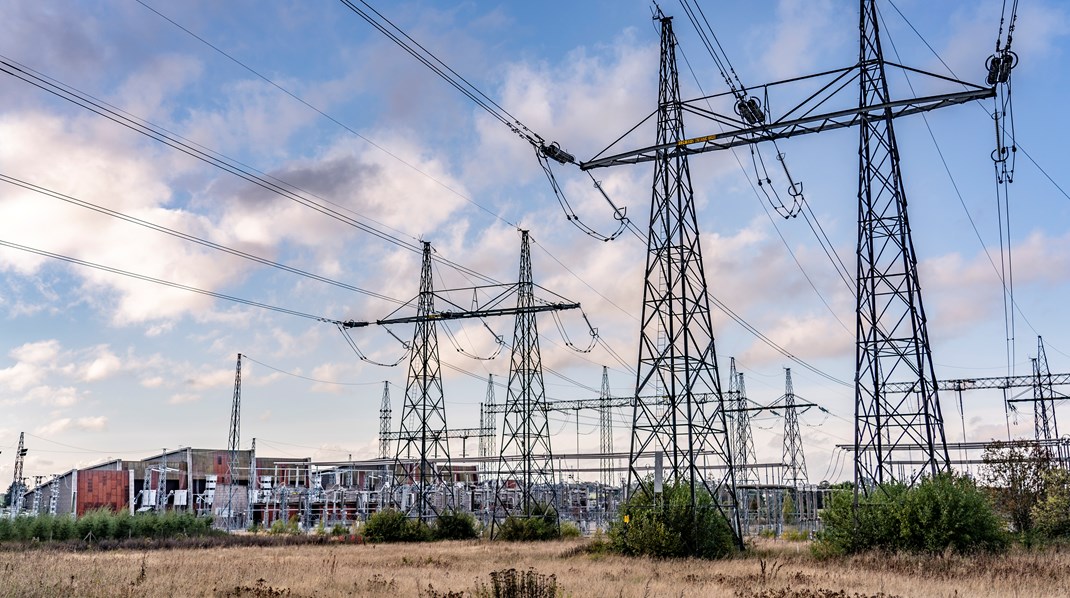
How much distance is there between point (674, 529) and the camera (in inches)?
1043

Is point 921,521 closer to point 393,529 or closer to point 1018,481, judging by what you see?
point 1018,481

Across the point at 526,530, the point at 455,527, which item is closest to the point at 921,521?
the point at 526,530

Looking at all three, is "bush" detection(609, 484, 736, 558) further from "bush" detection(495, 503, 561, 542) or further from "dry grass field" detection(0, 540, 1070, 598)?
"bush" detection(495, 503, 561, 542)

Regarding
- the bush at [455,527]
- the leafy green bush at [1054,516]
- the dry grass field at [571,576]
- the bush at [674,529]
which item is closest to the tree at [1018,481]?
the leafy green bush at [1054,516]

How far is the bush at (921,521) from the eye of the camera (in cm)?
2462

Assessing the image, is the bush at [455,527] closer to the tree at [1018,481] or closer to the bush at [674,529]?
the bush at [674,529]

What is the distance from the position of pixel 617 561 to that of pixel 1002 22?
60.7 feet

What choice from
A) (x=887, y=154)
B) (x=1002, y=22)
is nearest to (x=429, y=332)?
(x=887, y=154)

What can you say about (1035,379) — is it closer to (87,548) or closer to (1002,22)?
(1002,22)

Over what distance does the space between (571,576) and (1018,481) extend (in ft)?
83.8

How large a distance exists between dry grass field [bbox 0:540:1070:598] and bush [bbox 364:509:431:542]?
12129 mm

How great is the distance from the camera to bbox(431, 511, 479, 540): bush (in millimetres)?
43344

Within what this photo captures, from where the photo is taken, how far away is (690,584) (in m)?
19.1

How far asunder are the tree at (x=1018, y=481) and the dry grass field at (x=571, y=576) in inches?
421
